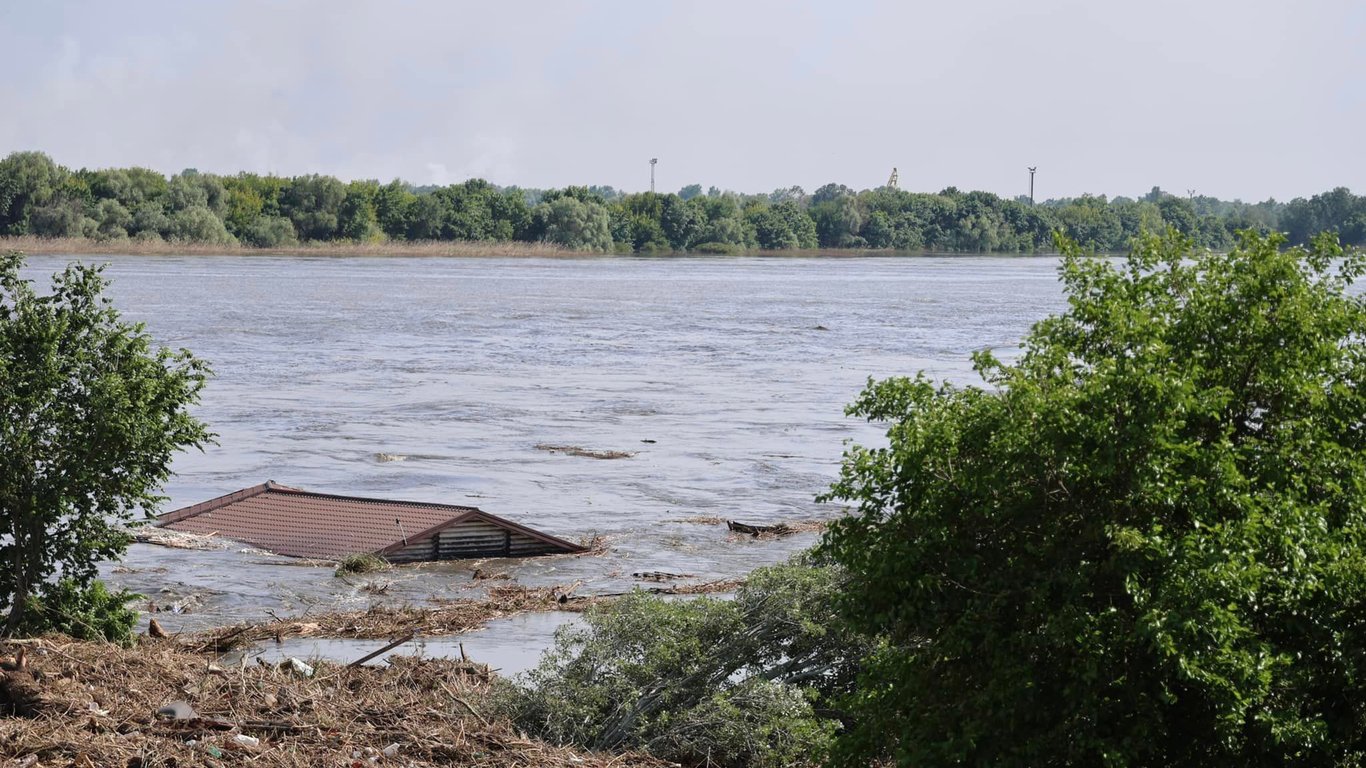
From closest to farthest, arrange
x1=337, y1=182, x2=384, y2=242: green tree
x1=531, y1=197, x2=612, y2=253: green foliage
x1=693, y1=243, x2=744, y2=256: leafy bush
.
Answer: x1=337, y1=182, x2=384, y2=242: green tree
x1=531, y1=197, x2=612, y2=253: green foliage
x1=693, y1=243, x2=744, y2=256: leafy bush

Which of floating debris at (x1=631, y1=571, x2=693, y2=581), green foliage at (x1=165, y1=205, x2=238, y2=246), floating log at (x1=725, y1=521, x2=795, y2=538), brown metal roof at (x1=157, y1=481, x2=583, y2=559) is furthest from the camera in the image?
green foliage at (x1=165, y1=205, x2=238, y2=246)

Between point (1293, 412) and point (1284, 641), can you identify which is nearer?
point (1284, 641)

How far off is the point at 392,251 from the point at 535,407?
4548 inches

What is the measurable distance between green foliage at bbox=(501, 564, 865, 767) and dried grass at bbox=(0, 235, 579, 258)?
11217 cm

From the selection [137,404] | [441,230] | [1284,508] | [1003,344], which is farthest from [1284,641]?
[441,230]

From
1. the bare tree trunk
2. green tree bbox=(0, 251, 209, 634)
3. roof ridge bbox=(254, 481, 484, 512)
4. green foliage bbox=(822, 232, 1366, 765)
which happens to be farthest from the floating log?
green foliage bbox=(822, 232, 1366, 765)

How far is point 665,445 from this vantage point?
1153 inches

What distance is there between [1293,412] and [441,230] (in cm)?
14858

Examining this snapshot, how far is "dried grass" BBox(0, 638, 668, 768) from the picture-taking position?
918 cm

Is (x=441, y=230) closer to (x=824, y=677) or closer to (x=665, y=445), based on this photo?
(x=665, y=445)

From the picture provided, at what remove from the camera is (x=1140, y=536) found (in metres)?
6.63

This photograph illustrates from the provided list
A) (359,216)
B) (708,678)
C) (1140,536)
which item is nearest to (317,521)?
(708,678)

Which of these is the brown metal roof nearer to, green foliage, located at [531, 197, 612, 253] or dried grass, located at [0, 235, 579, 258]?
dried grass, located at [0, 235, 579, 258]

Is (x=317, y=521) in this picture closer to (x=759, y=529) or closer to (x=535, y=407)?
(x=759, y=529)
